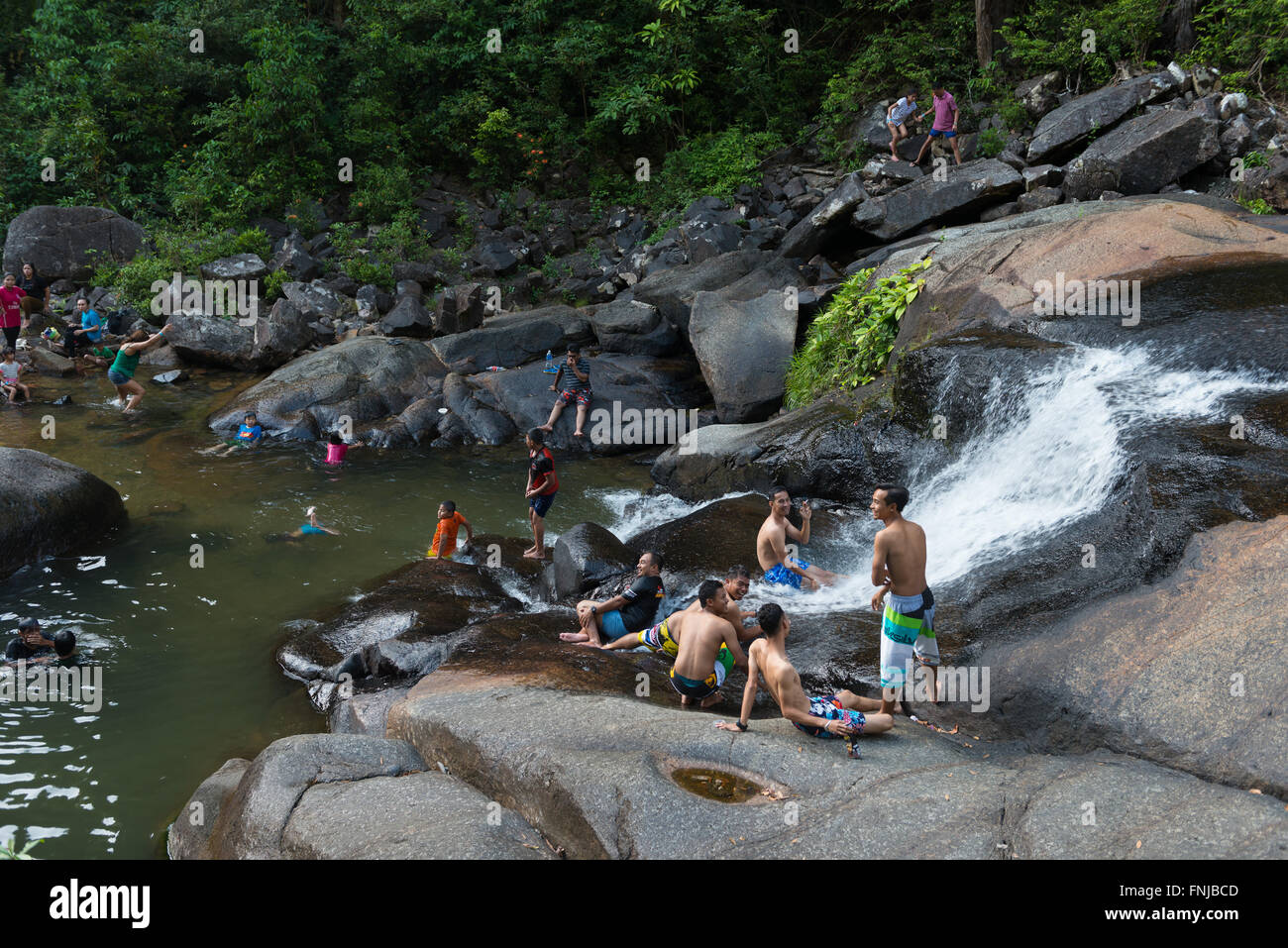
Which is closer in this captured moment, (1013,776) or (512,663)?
(1013,776)

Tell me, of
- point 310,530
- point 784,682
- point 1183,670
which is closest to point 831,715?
point 784,682

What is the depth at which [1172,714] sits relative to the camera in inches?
229

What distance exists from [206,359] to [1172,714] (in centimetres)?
2032

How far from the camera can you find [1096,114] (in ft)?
54.9

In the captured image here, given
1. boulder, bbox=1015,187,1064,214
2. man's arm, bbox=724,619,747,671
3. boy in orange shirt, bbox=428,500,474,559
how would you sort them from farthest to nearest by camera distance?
boulder, bbox=1015,187,1064,214
boy in orange shirt, bbox=428,500,474,559
man's arm, bbox=724,619,747,671

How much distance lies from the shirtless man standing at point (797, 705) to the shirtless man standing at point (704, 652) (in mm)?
979

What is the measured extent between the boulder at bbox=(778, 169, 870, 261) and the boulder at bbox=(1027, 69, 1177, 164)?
3281mm

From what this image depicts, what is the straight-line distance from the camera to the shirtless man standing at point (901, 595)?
Result: 6.57 m

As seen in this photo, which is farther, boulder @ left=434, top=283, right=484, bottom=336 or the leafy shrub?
boulder @ left=434, top=283, right=484, bottom=336

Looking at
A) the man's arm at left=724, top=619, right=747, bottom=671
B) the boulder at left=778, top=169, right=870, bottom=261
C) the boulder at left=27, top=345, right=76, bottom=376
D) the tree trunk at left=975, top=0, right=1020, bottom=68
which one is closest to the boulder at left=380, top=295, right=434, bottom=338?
the boulder at left=27, top=345, right=76, bottom=376

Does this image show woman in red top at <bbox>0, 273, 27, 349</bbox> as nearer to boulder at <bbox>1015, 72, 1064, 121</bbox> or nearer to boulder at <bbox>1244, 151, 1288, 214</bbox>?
boulder at <bbox>1015, 72, 1064, 121</bbox>

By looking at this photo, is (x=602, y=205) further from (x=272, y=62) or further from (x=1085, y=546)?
(x=1085, y=546)

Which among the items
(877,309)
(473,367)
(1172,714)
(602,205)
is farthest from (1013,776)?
(602,205)

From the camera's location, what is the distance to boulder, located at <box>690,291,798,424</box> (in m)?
15.6
